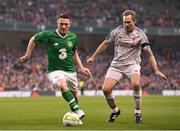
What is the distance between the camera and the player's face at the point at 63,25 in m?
14.0

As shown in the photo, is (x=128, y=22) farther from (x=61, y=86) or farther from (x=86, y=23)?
(x=86, y=23)

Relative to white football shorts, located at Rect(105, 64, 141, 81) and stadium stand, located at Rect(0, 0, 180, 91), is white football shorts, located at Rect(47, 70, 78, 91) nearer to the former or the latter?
white football shorts, located at Rect(105, 64, 141, 81)

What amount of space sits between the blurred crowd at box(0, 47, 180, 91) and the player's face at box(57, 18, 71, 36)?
29.8 meters

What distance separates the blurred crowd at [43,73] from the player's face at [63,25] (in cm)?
2980

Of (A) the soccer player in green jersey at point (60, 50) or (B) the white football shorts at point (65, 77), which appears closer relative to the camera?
(B) the white football shorts at point (65, 77)

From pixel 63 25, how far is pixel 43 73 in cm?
3315

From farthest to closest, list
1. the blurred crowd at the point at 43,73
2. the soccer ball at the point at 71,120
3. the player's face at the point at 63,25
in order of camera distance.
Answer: the blurred crowd at the point at 43,73 < the player's face at the point at 63,25 < the soccer ball at the point at 71,120

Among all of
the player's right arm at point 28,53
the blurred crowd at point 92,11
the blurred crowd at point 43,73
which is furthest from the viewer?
the blurred crowd at point 92,11

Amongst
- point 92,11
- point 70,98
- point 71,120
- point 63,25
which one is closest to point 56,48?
point 63,25

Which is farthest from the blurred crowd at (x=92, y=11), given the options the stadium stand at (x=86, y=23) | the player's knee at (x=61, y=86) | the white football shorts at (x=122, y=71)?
the player's knee at (x=61, y=86)

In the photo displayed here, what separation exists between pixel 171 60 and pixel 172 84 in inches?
219

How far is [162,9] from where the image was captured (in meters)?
56.6

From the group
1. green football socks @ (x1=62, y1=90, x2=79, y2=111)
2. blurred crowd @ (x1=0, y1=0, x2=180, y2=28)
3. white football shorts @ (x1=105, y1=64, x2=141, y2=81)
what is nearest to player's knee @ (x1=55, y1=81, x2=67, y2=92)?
green football socks @ (x1=62, y1=90, x2=79, y2=111)

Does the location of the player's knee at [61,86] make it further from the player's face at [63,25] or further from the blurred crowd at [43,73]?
the blurred crowd at [43,73]
